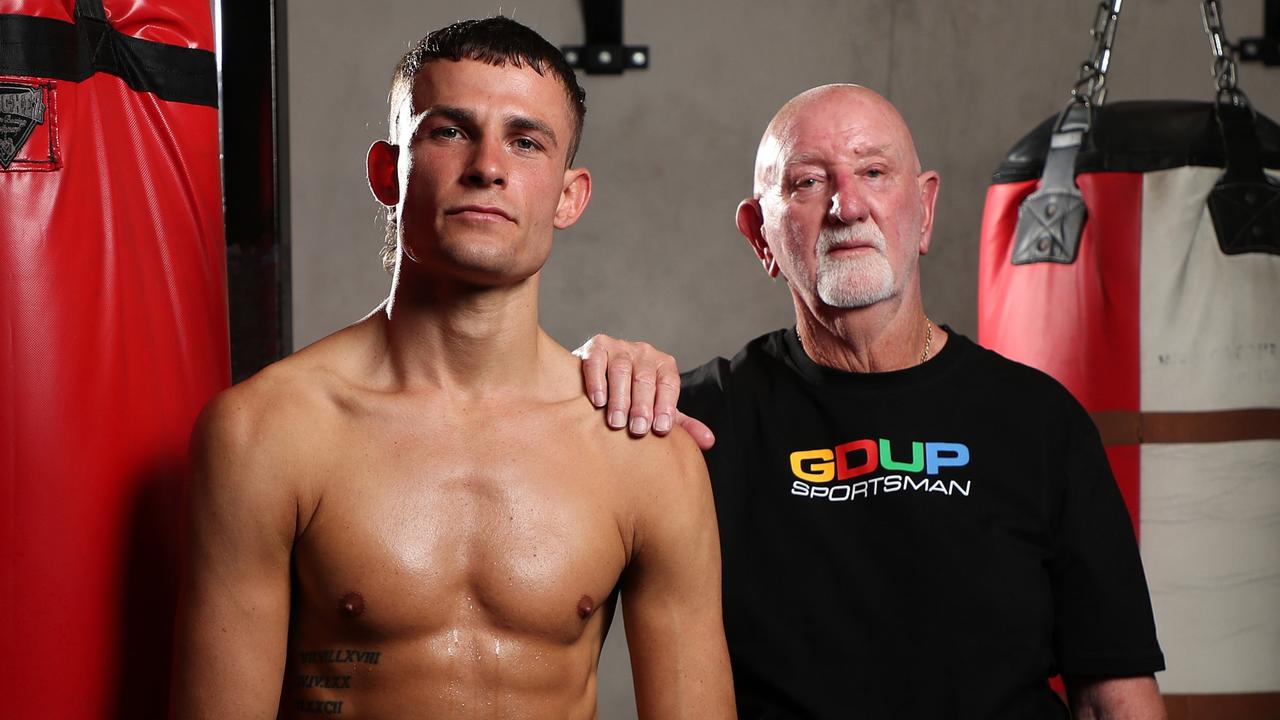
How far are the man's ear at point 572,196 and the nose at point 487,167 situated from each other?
0.18m

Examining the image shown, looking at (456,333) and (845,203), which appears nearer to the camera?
(456,333)

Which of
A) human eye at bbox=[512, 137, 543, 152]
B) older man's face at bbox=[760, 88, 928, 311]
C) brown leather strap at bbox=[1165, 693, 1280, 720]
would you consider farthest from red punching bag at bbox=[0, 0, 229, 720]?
brown leather strap at bbox=[1165, 693, 1280, 720]

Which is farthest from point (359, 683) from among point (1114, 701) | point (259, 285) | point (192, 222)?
point (259, 285)

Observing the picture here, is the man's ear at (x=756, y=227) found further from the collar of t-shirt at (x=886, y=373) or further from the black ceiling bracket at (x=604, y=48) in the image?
the black ceiling bracket at (x=604, y=48)

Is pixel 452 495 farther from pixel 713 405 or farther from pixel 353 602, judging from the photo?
pixel 713 405

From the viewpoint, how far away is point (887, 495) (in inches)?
73.1

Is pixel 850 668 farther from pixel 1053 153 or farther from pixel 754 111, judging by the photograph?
pixel 754 111

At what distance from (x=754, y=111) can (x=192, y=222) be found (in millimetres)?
2130

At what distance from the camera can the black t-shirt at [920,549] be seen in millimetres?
1798

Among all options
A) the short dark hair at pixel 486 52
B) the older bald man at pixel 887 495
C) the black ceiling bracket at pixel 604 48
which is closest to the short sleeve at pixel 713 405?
the older bald man at pixel 887 495

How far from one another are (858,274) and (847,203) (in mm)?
116

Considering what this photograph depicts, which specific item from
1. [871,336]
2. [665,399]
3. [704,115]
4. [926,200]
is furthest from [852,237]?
[704,115]

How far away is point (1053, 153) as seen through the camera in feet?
7.59

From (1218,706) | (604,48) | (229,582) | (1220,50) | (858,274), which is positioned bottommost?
(1218,706)
